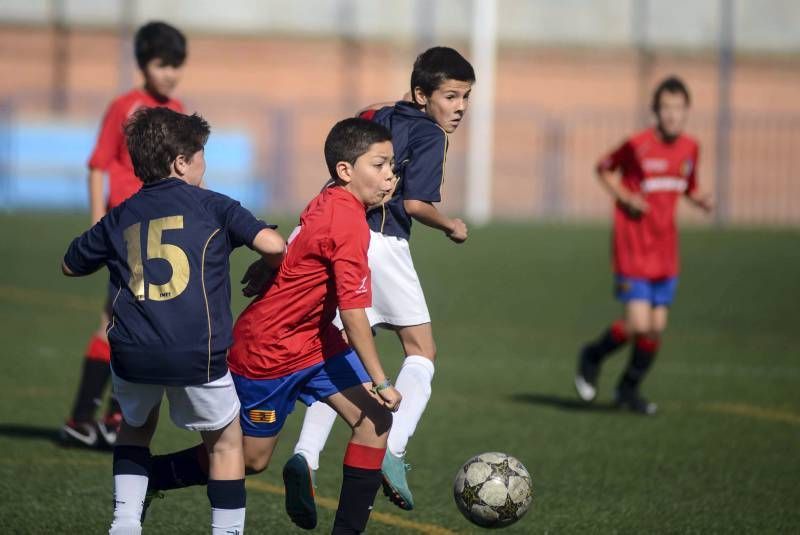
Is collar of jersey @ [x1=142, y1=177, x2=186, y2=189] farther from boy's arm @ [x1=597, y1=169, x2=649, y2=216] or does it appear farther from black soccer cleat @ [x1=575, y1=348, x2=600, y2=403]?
black soccer cleat @ [x1=575, y1=348, x2=600, y2=403]

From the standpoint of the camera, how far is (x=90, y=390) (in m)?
7.36

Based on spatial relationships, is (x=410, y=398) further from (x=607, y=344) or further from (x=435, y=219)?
(x=607, y=344)

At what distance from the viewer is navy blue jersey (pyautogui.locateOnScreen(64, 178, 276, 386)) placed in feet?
14.8

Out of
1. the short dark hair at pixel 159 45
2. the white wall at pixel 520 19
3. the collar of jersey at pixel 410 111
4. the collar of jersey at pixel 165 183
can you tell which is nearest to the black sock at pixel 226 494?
the collar of jersey at pixel 165 183

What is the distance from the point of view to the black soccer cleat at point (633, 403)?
8.95 meters

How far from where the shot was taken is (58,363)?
34.3 ft

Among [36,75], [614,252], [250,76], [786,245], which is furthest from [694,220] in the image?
[614,252]

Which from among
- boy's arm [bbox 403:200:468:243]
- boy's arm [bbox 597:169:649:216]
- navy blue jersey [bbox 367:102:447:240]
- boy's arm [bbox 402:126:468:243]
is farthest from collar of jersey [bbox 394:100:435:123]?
boy's arm [bbox 597:169:649:216]

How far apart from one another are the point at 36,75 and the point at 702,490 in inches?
939

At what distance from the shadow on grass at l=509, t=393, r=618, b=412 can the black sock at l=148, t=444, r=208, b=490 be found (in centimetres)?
436

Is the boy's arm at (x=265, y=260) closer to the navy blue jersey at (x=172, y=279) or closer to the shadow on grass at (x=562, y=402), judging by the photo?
the navy blue jersey at (x=172, y=279)

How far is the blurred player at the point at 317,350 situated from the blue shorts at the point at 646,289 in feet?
14.5

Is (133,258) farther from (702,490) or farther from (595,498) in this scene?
(702,490)

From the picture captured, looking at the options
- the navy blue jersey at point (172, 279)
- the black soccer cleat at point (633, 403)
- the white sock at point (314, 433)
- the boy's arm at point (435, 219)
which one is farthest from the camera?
the black soccer cleat at point (633, 403)
